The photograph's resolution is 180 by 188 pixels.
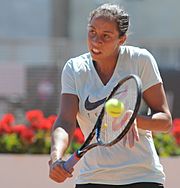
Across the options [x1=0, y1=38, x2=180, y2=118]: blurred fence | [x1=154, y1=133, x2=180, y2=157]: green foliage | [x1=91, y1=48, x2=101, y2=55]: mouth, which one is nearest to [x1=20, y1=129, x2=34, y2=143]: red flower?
[x1=154, y1=133, x2=180, y2=157]: green foliage

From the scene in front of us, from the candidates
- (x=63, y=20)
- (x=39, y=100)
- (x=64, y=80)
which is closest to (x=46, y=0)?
(x=63, y=20)

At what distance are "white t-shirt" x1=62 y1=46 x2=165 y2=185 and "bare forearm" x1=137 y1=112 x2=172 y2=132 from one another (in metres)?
0.11

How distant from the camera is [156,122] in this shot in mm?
3941

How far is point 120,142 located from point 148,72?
36 cm

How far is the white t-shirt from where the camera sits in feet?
13.2

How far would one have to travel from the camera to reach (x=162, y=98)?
4051mm

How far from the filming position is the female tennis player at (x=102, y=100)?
3.98 metres

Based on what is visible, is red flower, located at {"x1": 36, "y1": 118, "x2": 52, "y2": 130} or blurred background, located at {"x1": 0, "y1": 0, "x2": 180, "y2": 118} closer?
red flower, located at {"x1": 36, "y1": 118, "x2": 52, "y2": 130}

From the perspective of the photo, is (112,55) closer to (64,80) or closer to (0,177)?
(64,80)

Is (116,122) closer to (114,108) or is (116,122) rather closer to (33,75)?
(114,108)

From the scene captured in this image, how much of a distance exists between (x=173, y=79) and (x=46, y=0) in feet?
12.2

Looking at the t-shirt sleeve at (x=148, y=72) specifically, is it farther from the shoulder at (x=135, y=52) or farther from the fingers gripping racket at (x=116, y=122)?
the fingers gripping racket at (x=116, y=122)

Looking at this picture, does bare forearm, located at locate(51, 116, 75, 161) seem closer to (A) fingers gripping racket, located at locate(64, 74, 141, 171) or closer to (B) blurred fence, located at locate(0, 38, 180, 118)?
(A) fingers gripping racket, located at locate(64, 74, 141, 171)

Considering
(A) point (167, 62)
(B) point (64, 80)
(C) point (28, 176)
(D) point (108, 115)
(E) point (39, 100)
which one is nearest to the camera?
(D) point (108, 115)
